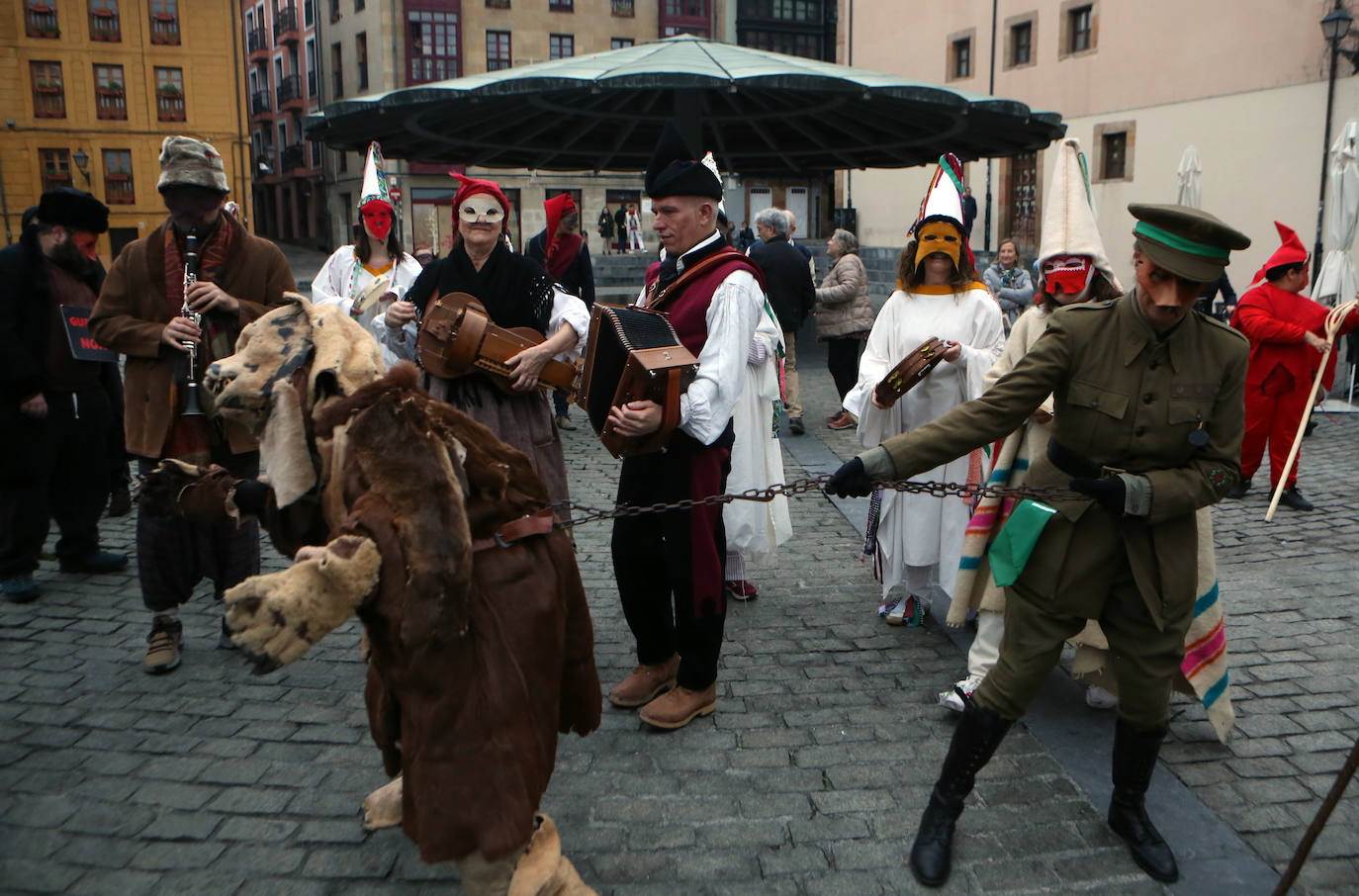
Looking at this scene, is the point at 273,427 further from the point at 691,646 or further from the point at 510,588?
the point at 691,646

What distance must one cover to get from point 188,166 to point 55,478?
254 cm

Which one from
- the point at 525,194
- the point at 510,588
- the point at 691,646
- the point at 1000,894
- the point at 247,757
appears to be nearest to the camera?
the point at 510,588

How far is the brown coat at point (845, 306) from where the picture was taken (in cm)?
990

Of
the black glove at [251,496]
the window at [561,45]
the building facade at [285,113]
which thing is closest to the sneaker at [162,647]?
the black glove at [251,496]

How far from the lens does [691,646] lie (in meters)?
3.87

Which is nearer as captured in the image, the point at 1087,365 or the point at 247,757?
the point at 1087,365

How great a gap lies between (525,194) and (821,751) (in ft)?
137

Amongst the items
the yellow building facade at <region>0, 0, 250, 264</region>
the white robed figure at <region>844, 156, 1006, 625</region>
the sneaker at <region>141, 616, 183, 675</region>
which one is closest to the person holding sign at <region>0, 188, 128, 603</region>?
the sneaker at <region>141, 616, 183, 675</region>

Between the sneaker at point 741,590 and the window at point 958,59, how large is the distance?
28.9 metres

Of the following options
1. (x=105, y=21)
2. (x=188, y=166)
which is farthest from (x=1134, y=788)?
(x=105, y=21)

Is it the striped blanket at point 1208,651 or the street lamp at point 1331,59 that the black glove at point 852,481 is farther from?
the street lamp at point 1331,59

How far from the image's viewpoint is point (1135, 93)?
24.8 metres

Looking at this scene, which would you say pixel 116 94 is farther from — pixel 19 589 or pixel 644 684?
pixel 644 684

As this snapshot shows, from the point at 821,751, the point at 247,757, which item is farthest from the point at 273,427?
the point at 821,751
